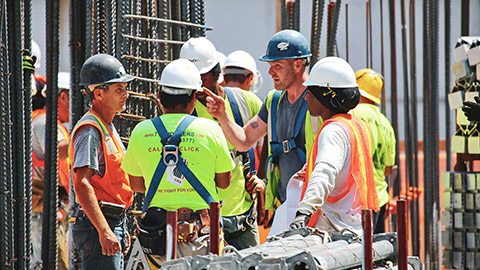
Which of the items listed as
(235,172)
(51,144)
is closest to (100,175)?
(235,172)

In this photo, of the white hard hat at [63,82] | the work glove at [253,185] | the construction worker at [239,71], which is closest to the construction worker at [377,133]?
the construction worker at [239,71]

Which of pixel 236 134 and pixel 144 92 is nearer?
pixel 236 134

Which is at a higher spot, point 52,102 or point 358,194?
point 52,102

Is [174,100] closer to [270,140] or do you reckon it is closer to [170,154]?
[170,154]

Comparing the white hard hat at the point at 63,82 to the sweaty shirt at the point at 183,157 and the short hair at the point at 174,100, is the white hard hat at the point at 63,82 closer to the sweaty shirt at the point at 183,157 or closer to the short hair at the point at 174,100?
the short hair at the point at 174,100

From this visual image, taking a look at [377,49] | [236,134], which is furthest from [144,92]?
[377,49]

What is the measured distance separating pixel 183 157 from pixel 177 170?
0.08 m

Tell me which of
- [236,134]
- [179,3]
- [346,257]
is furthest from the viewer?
[179,3]

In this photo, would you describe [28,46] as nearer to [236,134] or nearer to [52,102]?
[52,102]

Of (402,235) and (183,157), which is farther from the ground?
(183,157)

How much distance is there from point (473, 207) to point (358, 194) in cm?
450

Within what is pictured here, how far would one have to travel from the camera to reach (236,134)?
6250 mm

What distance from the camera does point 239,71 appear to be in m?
8.98

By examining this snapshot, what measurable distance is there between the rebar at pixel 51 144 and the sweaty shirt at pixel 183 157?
2.51 metres
